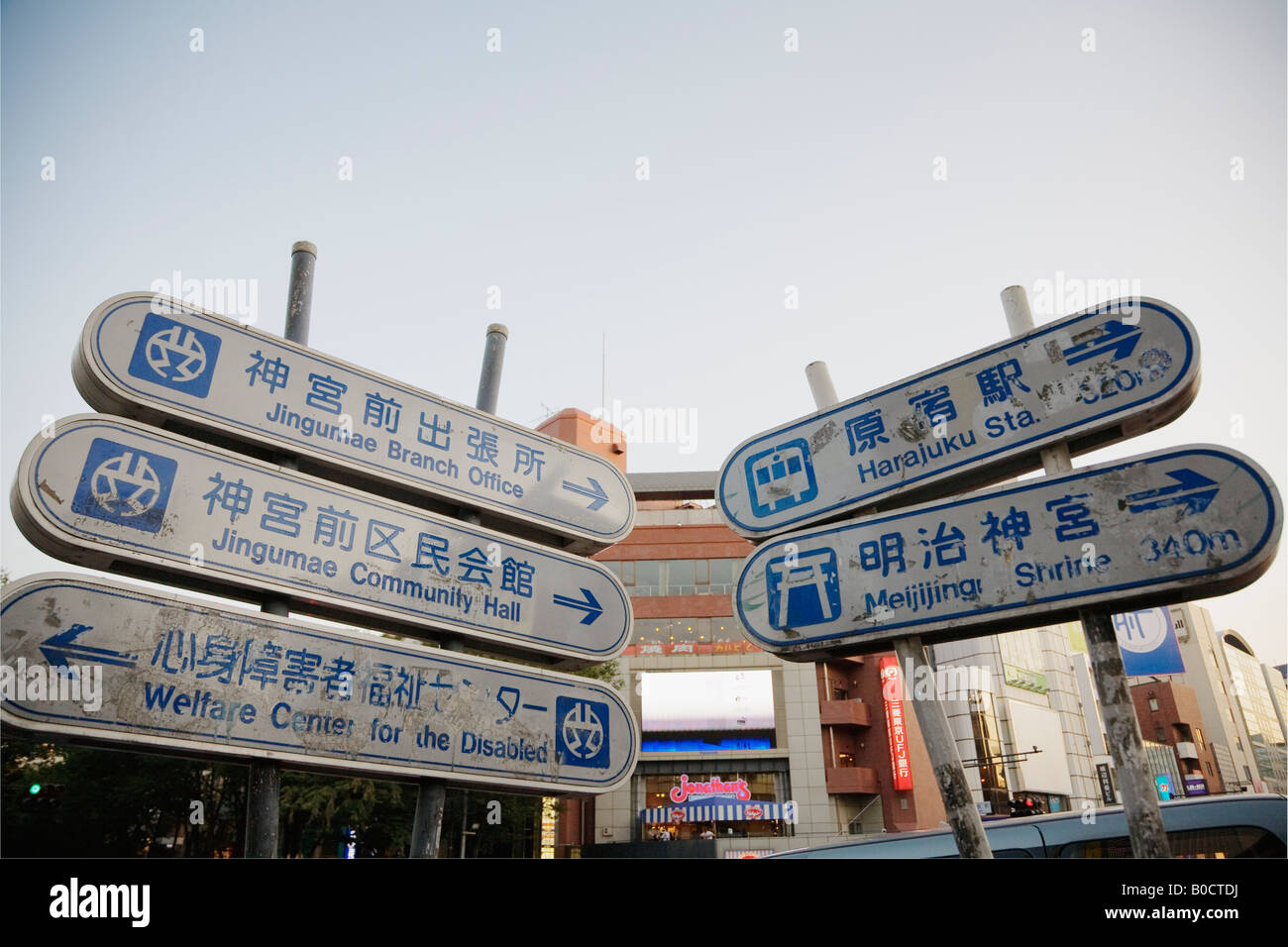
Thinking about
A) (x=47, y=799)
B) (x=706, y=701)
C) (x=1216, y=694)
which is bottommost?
(x=47, y=799)

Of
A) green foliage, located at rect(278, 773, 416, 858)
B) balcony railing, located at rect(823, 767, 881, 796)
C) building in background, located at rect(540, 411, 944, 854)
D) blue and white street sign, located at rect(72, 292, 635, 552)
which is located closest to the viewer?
blue and white street sign, located at rect(72, 292, 635, 552)

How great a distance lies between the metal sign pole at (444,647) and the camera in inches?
185

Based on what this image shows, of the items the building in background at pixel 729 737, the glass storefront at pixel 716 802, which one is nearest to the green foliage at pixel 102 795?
the building in background at pixel 729 737

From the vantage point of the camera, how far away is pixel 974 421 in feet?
15.4

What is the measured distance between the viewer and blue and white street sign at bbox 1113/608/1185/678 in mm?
31062

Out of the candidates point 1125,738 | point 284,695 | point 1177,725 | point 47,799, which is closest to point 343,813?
point 47,799

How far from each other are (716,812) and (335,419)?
2920 centimetres

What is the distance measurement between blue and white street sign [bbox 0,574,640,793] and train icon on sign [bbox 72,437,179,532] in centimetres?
36

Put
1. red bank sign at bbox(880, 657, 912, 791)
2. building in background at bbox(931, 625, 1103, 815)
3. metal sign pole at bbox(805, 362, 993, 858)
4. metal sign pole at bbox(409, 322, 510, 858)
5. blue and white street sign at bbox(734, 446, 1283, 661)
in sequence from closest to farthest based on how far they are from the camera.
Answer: blue and white street sign at bbox(734, 446, 1283, 661) → metal sign pole at bbox(805, 362, 993, 858) → metal sign pole at bbox(409, 322, 510, 858) → red bank sign at bbox(880, 657, 912, 791) → building in background at bbox(931, 625, 1103, 815)

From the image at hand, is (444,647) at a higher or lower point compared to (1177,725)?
lower

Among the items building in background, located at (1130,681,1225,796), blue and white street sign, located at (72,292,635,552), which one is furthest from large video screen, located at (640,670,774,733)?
building in background, located at (1130,681,1225,796)

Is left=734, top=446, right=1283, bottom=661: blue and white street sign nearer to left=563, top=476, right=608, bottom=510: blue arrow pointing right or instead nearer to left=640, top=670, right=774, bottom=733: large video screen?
left=563, top=476, right=608, bottom=510: blue arrow pointing right

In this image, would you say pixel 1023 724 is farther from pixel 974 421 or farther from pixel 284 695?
pixel 284 695
